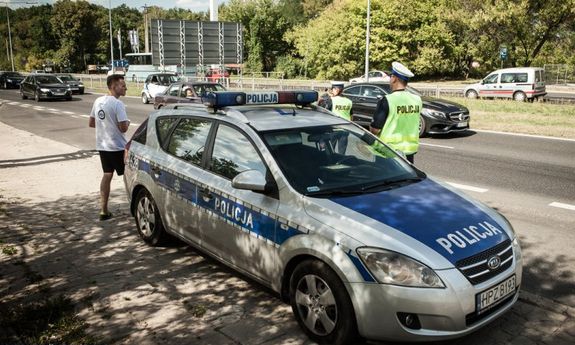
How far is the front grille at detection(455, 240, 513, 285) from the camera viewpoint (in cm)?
321

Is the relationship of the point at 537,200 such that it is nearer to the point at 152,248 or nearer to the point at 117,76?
the point at 152,248

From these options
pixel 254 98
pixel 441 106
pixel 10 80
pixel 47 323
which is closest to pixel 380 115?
pixel 254 98

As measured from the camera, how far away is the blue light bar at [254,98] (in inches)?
183

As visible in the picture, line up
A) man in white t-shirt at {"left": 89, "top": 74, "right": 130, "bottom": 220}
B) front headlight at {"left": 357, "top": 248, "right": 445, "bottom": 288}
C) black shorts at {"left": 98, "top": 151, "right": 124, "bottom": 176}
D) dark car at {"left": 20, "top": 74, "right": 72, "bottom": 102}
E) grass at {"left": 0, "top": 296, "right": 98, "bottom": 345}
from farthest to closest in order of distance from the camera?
dark car at {"left": 20, "top": 74, "right": 72, "bottom": 102} → black shorts at {"left": 98, "top": 151, "right": 124, "bottom": 176} → man in white t-shirt at {"left": 89, "top": 74, "right": 130, "bottom": 220} → grass at {"left": 0, "top": 296, "right": 98, "bottom": 345} → front headlight at {"left": 357, "top": 248, "right": 445, "bottom": 288}

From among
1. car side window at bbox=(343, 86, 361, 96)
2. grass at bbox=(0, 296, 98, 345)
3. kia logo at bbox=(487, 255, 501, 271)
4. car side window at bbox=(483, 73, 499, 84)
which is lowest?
grass at bbox=(0, 296, 98, 345)

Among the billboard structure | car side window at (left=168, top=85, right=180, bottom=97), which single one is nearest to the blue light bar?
car side window at (left=168, top=85, right=180, bottom=97)

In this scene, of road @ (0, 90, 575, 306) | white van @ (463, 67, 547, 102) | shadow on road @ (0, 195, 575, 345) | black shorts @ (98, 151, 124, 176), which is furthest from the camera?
white van @ (463, 67, 547, 102)

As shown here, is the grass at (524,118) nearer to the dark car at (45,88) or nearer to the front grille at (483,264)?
the front grille at (483,264)

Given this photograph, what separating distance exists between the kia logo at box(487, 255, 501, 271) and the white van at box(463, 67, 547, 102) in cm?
2308

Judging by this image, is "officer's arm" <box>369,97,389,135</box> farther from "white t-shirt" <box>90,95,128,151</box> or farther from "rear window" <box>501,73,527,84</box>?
"rear window" <box>501,73,527,84</box>

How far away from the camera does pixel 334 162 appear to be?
13.8 ft

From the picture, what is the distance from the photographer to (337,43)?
4731 cm

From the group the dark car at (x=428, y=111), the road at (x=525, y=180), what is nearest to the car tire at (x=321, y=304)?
the road at (x=525, y=180)

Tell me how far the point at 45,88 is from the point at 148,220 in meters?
25.8
